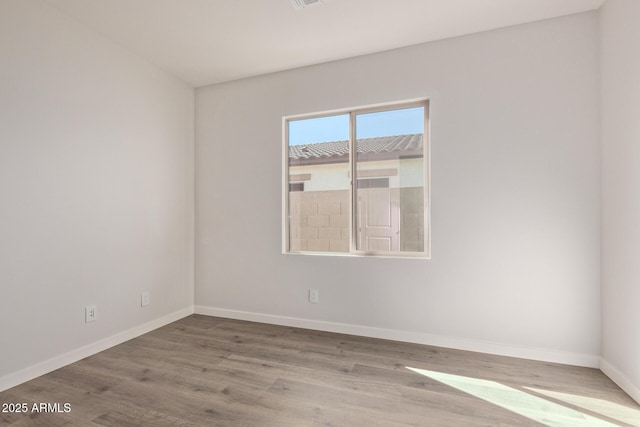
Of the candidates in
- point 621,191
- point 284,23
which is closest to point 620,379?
point 621,191

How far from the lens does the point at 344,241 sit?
3.10m

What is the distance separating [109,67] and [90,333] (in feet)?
7.31

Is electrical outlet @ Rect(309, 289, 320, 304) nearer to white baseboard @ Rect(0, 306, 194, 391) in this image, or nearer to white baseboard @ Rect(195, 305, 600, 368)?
white baseboard @ Rect(195, 305, 600, 368)

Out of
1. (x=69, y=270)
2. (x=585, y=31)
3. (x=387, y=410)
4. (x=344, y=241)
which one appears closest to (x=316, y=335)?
(x=344, y=241)

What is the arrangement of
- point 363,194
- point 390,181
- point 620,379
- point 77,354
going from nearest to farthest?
1. point 620,379
2. point 77,354
3. point 390,181
4. point 363,194

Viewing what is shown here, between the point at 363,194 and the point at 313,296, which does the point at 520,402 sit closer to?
the point at 313,296

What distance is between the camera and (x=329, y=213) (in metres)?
3.17

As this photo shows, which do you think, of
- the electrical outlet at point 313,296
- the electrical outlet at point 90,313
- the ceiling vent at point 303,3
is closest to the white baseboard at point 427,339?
the electrical outlet at point 313,296

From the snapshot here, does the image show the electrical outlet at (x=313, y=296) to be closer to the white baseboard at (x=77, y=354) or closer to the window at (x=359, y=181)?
the window at (x=359, y=181)

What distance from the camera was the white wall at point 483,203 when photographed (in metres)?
2.33

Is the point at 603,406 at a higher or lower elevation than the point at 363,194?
lower

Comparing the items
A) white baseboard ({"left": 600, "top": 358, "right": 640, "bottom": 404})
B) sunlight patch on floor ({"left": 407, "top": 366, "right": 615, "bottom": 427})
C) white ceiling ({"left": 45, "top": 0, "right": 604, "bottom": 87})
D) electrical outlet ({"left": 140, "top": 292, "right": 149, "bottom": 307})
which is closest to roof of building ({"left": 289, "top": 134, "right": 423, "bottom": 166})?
white ceiling ({"left": 45, "top": 0, "right": 604, "bottom": 87})

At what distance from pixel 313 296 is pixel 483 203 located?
175 centimetres

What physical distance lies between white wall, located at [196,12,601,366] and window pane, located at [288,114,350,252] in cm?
16
